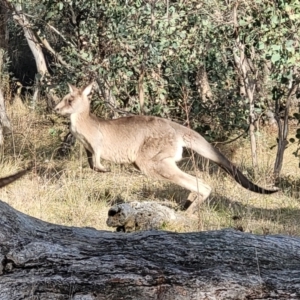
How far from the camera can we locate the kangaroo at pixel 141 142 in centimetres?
798

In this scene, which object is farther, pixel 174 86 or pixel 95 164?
pixel 174 86

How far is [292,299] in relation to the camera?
271cm

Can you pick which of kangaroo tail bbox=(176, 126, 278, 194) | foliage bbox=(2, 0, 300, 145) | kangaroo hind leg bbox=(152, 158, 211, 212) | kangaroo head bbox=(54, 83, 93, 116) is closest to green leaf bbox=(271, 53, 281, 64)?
foliage bbox=(2, 0, 300, 145)

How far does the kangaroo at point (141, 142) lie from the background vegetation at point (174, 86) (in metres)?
0.28

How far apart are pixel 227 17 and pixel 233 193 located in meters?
2.19

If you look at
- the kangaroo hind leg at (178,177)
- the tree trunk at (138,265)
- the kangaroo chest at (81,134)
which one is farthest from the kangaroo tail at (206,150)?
the tree trunk at (138,265)

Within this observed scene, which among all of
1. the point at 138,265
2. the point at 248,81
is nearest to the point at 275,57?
the point at 248,81

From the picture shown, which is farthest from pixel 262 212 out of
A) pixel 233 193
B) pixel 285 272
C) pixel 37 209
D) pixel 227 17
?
pixel 285 272

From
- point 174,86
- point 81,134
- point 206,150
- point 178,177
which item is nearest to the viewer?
point 178,177

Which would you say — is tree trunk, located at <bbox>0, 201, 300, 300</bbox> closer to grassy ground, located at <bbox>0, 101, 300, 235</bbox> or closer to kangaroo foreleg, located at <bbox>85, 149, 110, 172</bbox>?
grassy ground, located at <bbox>0, 101, 300, 235</bbox>

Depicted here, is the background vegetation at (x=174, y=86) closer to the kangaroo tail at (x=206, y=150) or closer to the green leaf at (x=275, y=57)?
the green leaf at (x=275, y=57)

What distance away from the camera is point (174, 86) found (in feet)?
34.1

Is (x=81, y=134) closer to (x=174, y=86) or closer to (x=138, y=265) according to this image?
(x=174, y=86)

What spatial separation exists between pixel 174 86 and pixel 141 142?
211 cm
